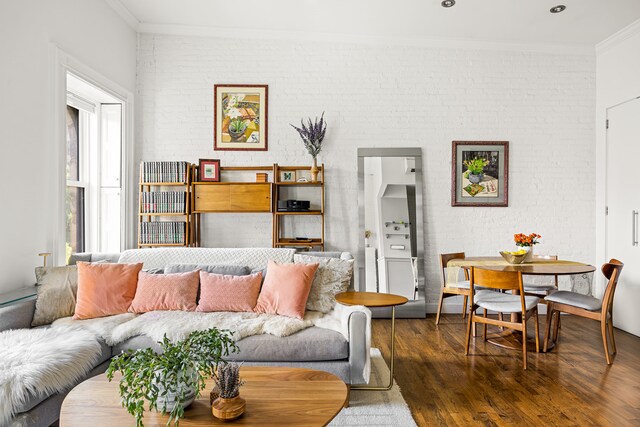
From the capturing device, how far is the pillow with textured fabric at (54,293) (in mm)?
2941

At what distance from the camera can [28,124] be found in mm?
3240

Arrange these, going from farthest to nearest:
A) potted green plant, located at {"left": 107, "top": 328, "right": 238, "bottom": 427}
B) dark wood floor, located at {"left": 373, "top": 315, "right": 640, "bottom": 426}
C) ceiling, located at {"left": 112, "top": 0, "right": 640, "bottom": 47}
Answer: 1. ceiling, located at {"left": 112, "top": 0, "right": 640, "bottom": 47}
2. dark wood floor, located at {"left": 373, "top": 315, "right": 640, "bottom": 426}
3. potted green plant, located at {"left": 107, "top": 328, "right": 238, "bottom": 427}

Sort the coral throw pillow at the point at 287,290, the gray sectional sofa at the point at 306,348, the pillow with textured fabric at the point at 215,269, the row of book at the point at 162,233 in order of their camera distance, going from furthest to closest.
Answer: the row of book at the point at 162,233 → the pillow with textured fabric at the point at 215,269 → the coral throw pillow at the point at 287,290 → the gray sectional sofa at the point at 306,348

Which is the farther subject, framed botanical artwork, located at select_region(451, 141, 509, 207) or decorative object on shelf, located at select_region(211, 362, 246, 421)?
framed botanical artwork, located at select_region(451, 141, 509, 207)

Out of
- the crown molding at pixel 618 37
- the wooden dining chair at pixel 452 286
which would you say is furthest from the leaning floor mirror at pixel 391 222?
the crown molding at pixel 618 37

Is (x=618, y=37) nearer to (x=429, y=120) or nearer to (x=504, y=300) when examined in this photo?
(x=429, y=120)

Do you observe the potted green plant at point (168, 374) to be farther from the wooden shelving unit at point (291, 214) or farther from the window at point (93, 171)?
the window at point (93, 171)

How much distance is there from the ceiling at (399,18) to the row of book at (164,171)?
159 cm

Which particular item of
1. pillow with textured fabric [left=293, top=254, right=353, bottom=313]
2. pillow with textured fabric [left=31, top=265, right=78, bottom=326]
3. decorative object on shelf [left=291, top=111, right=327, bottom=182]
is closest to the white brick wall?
decorative object on shelf [left=291, top=111, right=327, bottom=182]

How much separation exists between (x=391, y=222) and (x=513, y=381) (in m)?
2.33

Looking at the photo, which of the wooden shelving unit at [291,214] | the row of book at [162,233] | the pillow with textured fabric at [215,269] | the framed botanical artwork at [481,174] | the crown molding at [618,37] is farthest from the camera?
the framed botanical artwork at [481,174]

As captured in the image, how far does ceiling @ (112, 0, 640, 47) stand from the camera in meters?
4.29

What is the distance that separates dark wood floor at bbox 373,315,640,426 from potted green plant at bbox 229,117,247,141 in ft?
8.91

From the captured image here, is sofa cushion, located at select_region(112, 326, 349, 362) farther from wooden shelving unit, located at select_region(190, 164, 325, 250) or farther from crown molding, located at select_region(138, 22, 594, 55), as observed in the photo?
crown molding, located at select_region(138, 22, 594, 55)
